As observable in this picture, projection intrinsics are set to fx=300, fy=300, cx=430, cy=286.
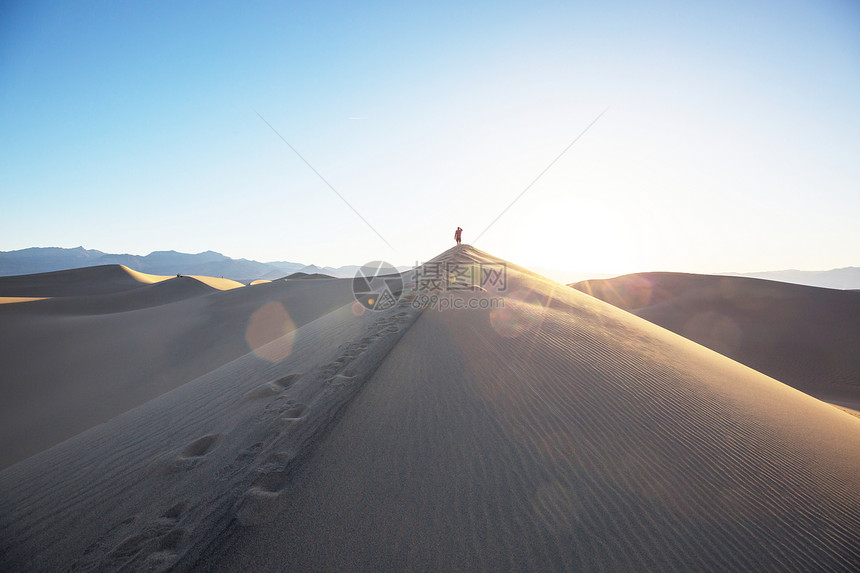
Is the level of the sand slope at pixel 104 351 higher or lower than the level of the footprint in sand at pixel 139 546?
lower

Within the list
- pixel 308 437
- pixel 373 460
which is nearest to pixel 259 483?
pixel 308 437

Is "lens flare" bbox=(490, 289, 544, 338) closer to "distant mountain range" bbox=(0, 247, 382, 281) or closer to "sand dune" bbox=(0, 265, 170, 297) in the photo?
"sand dune" bbox=(0, 265, 170, 297)

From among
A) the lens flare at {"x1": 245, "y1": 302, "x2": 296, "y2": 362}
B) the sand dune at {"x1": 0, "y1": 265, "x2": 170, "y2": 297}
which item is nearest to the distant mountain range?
the sand dune at {"x1": 0, "y1": 265, "x2": 170, "y2": 297}

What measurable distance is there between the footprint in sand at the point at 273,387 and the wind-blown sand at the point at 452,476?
0.03 metres

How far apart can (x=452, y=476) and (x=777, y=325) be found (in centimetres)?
1833


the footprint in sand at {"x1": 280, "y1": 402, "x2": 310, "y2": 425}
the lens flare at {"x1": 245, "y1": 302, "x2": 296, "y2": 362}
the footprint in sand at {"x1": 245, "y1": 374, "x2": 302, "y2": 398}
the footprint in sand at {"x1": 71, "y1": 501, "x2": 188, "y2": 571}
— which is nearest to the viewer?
the footprint in sand at {"x1": 71, "y1": 501, "x2": 188, "y2": 571}

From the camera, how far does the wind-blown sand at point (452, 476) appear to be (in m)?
1.86

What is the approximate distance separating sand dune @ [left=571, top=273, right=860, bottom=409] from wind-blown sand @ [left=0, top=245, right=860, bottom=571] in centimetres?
906

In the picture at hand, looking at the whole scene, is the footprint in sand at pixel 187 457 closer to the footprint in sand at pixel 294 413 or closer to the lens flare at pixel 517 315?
the footprint in sand at pixel 294 413

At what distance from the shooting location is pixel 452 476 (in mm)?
2318

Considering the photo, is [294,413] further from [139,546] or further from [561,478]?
[561,478]

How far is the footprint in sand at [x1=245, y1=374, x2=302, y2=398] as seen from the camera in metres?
3.68

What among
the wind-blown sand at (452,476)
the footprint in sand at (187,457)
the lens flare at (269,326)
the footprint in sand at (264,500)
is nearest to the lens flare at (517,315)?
the wind-blown sand at (452,476)

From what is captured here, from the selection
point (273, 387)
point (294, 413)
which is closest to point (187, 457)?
point (294, 413)
